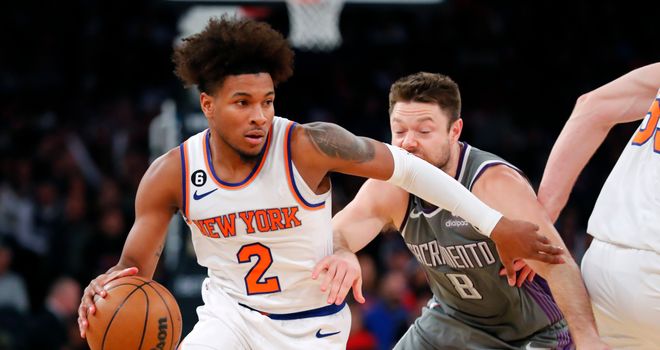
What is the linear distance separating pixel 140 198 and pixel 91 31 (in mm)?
11085

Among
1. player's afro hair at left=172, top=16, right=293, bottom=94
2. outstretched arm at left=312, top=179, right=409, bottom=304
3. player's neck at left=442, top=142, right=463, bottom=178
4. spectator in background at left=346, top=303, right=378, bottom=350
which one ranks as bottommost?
spectator in background at left=346, top=303, right=378, bottom=350

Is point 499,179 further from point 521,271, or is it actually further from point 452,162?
point 521,271

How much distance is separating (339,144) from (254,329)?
90 cm

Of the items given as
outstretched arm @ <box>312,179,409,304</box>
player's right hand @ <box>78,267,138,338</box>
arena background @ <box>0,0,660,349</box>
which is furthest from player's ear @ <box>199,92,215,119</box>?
arena background @ <box>0,0,660,349</box>

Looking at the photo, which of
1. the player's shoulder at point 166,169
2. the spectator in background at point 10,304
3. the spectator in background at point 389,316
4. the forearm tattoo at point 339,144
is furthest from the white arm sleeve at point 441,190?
the spectator in background at point 10,304

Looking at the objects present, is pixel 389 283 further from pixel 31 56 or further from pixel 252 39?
pixel 31 56

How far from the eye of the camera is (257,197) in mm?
4168

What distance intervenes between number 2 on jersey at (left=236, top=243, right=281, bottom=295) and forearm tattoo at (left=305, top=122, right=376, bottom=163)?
52cm

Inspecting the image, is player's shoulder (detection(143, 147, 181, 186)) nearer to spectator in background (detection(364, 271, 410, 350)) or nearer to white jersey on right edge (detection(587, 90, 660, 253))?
white jersey on right edge (detection(587, 90, 660, 253))

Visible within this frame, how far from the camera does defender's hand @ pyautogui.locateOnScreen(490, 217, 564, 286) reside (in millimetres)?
3975

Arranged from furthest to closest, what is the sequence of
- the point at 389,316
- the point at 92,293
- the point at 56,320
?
the point at 389,316 < the point at 56,320 < the point at 92,293

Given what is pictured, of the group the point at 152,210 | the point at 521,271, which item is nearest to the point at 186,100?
the point at 152,210

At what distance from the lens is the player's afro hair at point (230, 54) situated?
419 centimetres

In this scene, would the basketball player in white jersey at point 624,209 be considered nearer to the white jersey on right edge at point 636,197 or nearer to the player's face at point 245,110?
the white jersey on right edge at point 636,197
